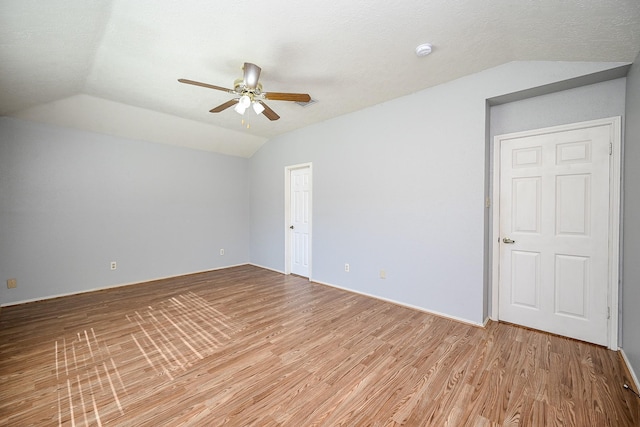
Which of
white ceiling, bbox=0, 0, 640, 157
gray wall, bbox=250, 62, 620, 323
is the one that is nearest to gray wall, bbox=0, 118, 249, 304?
white ceiling, bbox=0, 0, 640, 157

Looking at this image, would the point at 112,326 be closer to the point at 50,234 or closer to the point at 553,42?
the point at 50,234

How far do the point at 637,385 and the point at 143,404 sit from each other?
3354 millimetres

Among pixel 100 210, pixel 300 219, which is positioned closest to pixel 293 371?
pixel 300 219

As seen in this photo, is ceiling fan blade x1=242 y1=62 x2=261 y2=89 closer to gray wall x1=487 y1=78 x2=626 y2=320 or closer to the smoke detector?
the smoke detector

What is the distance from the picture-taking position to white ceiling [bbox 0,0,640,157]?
1.74 meters

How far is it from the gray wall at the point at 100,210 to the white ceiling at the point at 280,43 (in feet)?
2.05

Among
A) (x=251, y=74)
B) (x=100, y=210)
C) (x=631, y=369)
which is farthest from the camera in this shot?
(x=100, y=210)

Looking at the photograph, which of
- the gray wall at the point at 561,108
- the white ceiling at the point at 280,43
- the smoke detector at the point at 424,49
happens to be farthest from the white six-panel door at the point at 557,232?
the smoke detector at the point at 424,49

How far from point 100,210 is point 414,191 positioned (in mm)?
4801

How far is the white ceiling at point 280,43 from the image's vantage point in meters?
1.74

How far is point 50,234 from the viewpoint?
140 inches

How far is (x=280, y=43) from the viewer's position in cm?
217

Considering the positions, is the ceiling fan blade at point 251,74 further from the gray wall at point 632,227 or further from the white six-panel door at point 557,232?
the gray wall at point 632,227

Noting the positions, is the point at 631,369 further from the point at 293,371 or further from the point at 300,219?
the point at 300,219
